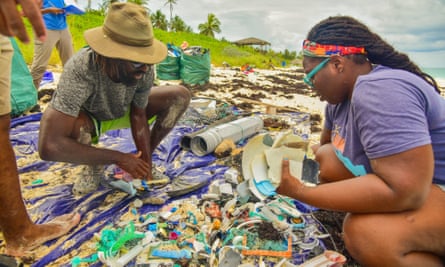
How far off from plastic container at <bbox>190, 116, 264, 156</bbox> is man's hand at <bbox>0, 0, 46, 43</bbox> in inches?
82.0

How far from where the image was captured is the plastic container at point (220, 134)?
117 inches

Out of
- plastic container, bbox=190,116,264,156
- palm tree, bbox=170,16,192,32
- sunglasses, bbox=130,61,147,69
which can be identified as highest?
palm tree, bbox=170,16,192,32

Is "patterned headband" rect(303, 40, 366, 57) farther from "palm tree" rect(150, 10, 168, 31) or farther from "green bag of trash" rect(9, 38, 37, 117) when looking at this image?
"palm tree" rect(150, 10, 168, 31)

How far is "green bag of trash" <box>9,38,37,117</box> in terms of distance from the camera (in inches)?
136

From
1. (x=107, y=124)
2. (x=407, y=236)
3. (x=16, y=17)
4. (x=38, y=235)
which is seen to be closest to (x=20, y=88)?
(x=107, y=124)

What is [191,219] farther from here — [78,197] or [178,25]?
[178,25]

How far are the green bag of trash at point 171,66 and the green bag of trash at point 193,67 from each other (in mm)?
162

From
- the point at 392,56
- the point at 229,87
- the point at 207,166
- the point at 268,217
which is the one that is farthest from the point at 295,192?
the point at 229,87

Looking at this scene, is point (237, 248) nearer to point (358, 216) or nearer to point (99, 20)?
point (358, 216)

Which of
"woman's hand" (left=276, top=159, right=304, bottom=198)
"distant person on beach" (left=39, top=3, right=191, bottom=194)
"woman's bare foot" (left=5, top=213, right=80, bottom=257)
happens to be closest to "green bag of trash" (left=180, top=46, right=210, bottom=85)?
"distant person on beach" (left=39, top=3, right=191, bottom=194)

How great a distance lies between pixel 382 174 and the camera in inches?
48.3

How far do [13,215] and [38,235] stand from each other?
214 mm

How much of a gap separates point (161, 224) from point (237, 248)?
0.52m

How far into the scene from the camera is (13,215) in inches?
58.4
